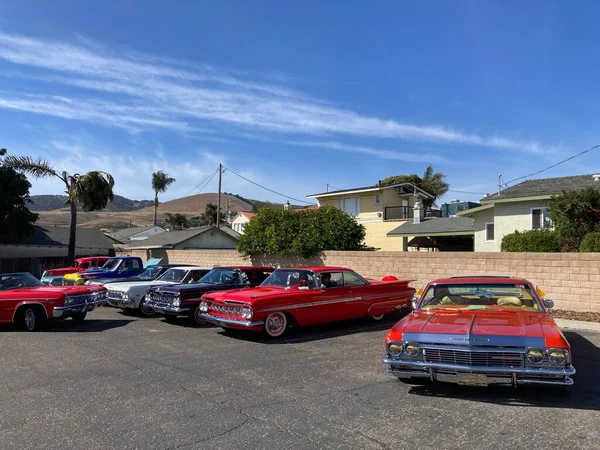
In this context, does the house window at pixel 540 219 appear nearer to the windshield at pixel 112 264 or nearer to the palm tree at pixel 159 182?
the windshield at pixel 112 264

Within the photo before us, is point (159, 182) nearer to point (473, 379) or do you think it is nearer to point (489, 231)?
point (489, 231)

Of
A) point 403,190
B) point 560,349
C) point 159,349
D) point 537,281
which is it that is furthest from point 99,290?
point 403,190

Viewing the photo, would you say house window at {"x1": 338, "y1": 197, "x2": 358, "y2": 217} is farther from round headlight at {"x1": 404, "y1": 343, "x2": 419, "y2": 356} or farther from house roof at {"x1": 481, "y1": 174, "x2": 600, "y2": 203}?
round headlight at {"x1": 404, "y1": 343, "x2": 419, "y2": 356}

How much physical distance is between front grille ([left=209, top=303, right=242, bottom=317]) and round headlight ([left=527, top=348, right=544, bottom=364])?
18.4 feet

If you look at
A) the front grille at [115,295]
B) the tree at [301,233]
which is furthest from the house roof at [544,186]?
the front grille at [115,295]

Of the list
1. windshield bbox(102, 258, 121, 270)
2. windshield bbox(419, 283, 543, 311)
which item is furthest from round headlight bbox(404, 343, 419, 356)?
windshield bbox(102, 258, 121, 270)

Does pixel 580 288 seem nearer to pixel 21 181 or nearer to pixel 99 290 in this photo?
pixel 99 290

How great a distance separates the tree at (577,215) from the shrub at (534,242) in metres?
0.93

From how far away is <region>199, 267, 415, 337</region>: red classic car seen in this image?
962cm

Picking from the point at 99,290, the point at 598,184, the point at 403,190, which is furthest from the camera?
the point at 403,190

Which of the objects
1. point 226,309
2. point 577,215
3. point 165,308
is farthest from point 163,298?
point 577,215

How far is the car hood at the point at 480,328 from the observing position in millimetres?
5426

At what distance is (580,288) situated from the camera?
12.7m

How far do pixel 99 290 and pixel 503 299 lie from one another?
9.63 m
